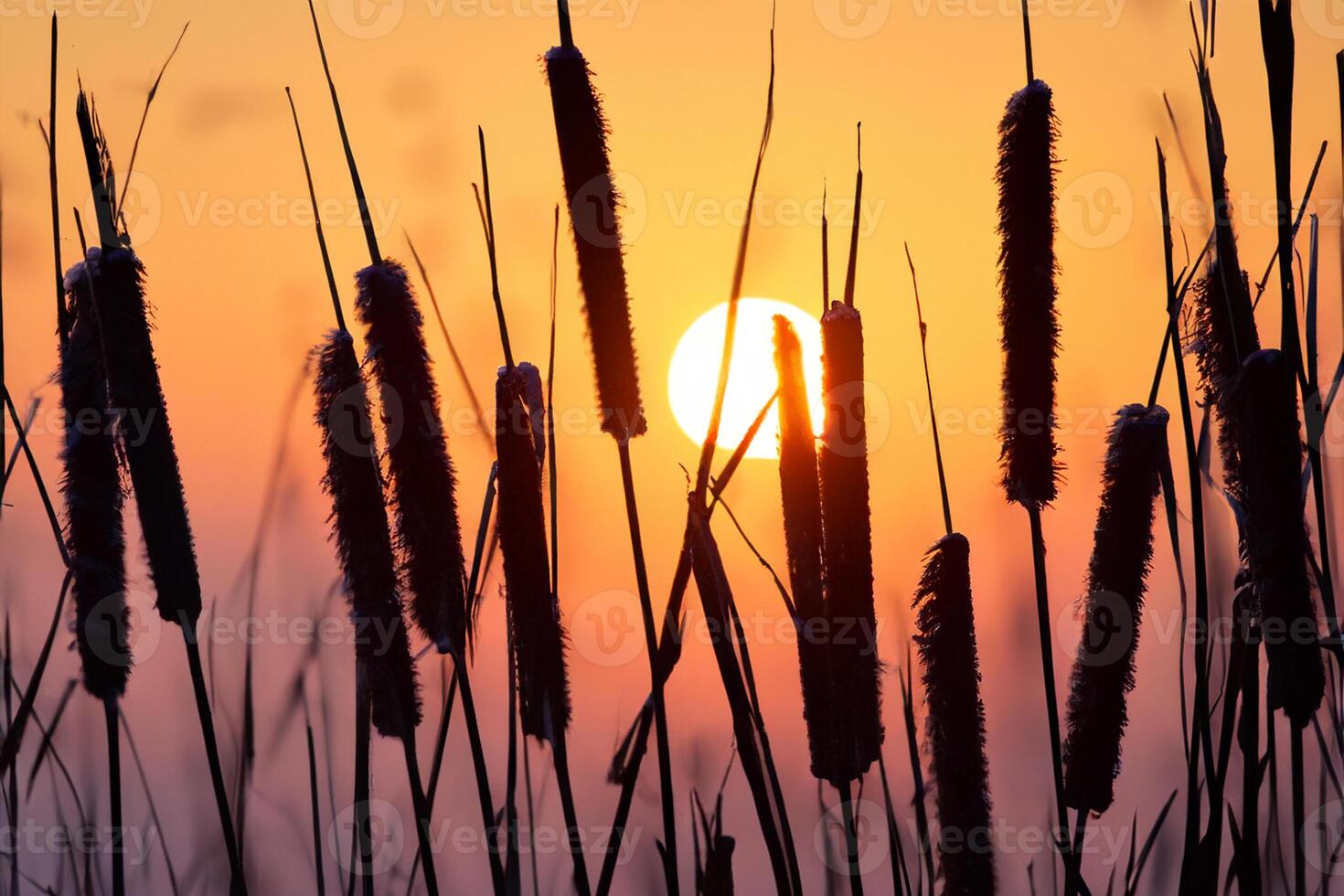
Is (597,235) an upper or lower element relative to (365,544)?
upper

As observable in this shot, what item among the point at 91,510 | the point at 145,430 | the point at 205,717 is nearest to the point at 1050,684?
the point at 205,717

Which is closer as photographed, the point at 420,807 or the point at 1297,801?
the point at 420,807

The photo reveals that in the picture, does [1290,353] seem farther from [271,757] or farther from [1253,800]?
[271,757]

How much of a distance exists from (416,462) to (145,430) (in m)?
0.58

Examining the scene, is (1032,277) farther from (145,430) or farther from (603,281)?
(145,430)

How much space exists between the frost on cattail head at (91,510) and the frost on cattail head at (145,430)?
226 millimetres

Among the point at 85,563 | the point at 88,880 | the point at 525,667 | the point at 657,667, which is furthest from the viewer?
the point at 88,880

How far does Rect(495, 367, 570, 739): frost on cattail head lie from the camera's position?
6.62 ft

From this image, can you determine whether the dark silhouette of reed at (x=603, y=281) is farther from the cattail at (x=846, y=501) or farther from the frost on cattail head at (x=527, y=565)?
the cattail at (x=846, y=501)

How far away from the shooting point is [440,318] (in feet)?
7.26

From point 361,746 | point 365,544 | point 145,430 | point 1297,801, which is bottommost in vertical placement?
point 1297,801

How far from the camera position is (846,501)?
2059mm

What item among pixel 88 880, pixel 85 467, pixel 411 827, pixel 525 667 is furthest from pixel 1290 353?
pixel 88 880

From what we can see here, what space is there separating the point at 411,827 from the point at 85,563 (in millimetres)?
1089
